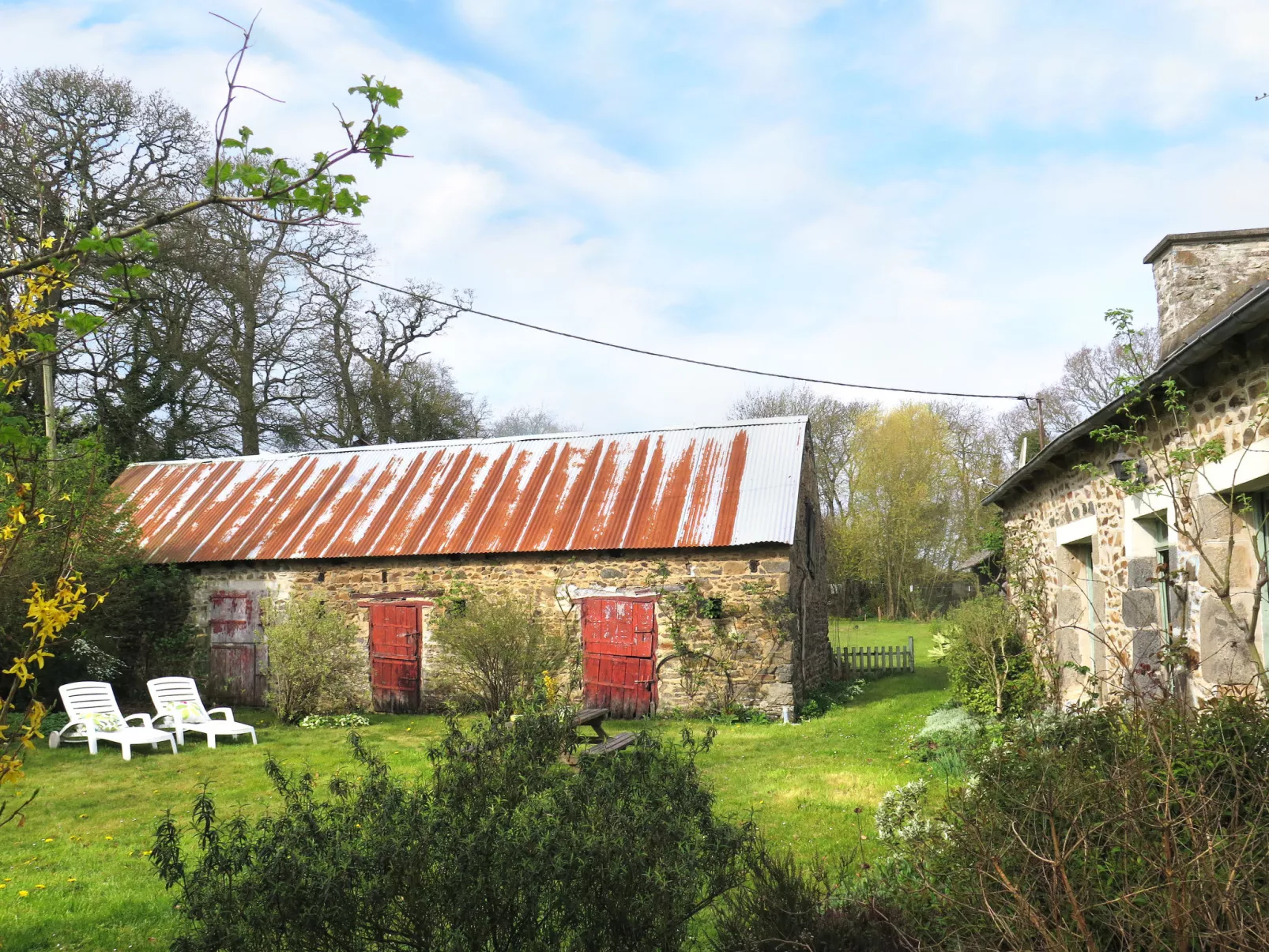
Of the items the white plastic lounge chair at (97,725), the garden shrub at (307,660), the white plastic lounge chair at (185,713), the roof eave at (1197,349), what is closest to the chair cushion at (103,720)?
the white plastic lounge chair at (97,725)

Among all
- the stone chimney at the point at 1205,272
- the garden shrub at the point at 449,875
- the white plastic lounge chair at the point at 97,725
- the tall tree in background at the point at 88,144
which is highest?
the tall tree in background at the point at 88,144

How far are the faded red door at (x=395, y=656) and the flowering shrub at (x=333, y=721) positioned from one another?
3.07ft

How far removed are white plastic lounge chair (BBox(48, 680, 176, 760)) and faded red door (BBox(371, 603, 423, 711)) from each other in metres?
3.43

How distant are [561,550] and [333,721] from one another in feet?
13.0

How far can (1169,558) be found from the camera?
21.4ft

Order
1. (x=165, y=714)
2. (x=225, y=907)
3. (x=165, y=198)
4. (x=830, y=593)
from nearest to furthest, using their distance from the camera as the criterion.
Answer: (x=225, y=907)
(x=165, y=714)
(x=165, y=198)
(x=830, y=593)

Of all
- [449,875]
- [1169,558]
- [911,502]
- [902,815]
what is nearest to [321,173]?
[449,875]

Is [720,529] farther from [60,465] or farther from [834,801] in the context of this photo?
[60,465]

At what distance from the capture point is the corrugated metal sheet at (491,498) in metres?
13.4

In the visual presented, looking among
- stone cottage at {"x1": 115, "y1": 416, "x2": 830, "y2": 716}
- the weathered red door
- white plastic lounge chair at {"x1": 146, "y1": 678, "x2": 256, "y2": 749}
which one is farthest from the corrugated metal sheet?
white plastic lounge chair at {"x1": 146, "y1": 678, "x2": 256, "y2": 749}

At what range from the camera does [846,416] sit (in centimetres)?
3384

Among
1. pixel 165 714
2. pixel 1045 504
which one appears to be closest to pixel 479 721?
pixel 1045 504

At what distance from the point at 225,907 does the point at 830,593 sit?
30194 millimetres

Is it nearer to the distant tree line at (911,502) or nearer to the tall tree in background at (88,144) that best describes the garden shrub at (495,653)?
the tall tree in background at (88,144)
